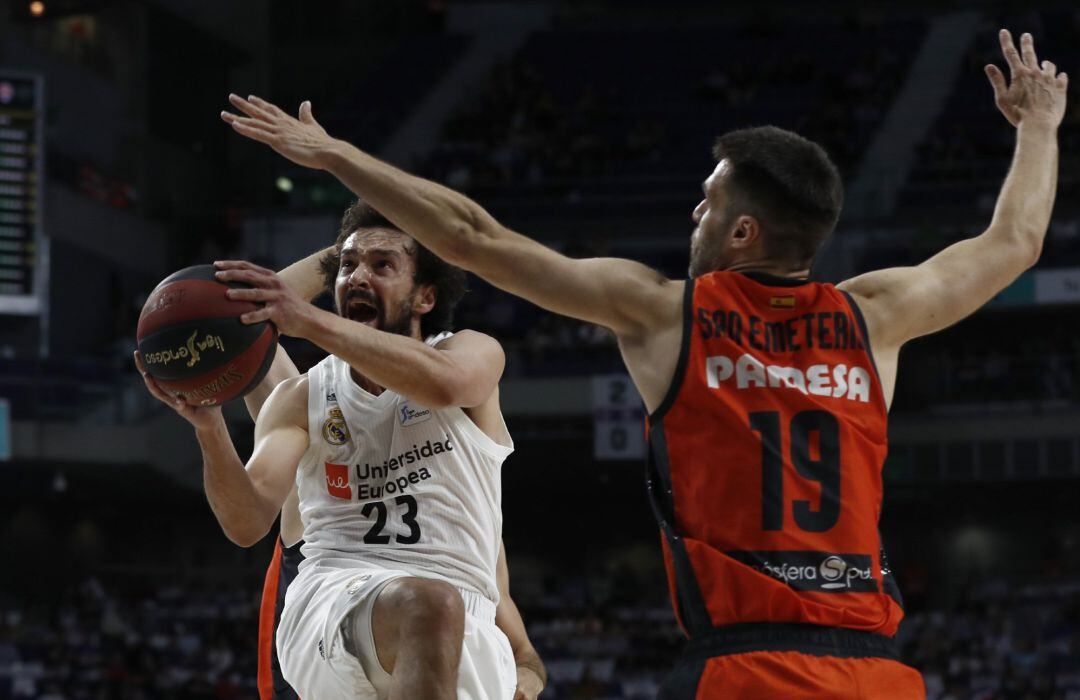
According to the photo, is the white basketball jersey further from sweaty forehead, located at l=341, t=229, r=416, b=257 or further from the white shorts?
sweaty forehead, located at l=341, t=229, r=416, b=257

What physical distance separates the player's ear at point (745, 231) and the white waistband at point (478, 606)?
1.47 metres

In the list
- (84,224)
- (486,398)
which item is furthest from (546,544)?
(486,398)

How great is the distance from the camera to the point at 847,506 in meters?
3.32

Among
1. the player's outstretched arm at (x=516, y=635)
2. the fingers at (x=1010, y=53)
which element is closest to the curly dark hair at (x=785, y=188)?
the fingers at (x=1010, y=53)

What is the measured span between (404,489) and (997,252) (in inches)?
71.9

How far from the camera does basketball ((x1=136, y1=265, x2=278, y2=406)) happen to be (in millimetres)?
3768

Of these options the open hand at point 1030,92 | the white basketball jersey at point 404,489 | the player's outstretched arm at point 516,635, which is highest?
the open hand at point 1030,92

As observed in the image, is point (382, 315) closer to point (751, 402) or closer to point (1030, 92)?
point (751, 402)

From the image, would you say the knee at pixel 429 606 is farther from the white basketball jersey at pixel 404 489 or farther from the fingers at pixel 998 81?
the fingers at pixel 998 81

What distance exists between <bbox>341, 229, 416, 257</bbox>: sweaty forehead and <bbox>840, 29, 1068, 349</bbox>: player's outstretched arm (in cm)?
160

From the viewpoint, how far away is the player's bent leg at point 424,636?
155 inches

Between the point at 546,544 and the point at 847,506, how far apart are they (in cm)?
2257

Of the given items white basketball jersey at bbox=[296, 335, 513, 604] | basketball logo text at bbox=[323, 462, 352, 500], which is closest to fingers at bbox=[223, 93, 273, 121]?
white basketball jersey at bbox=[296, 335, 513, 604]

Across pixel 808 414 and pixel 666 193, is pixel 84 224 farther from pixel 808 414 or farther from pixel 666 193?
pixel 808 414
